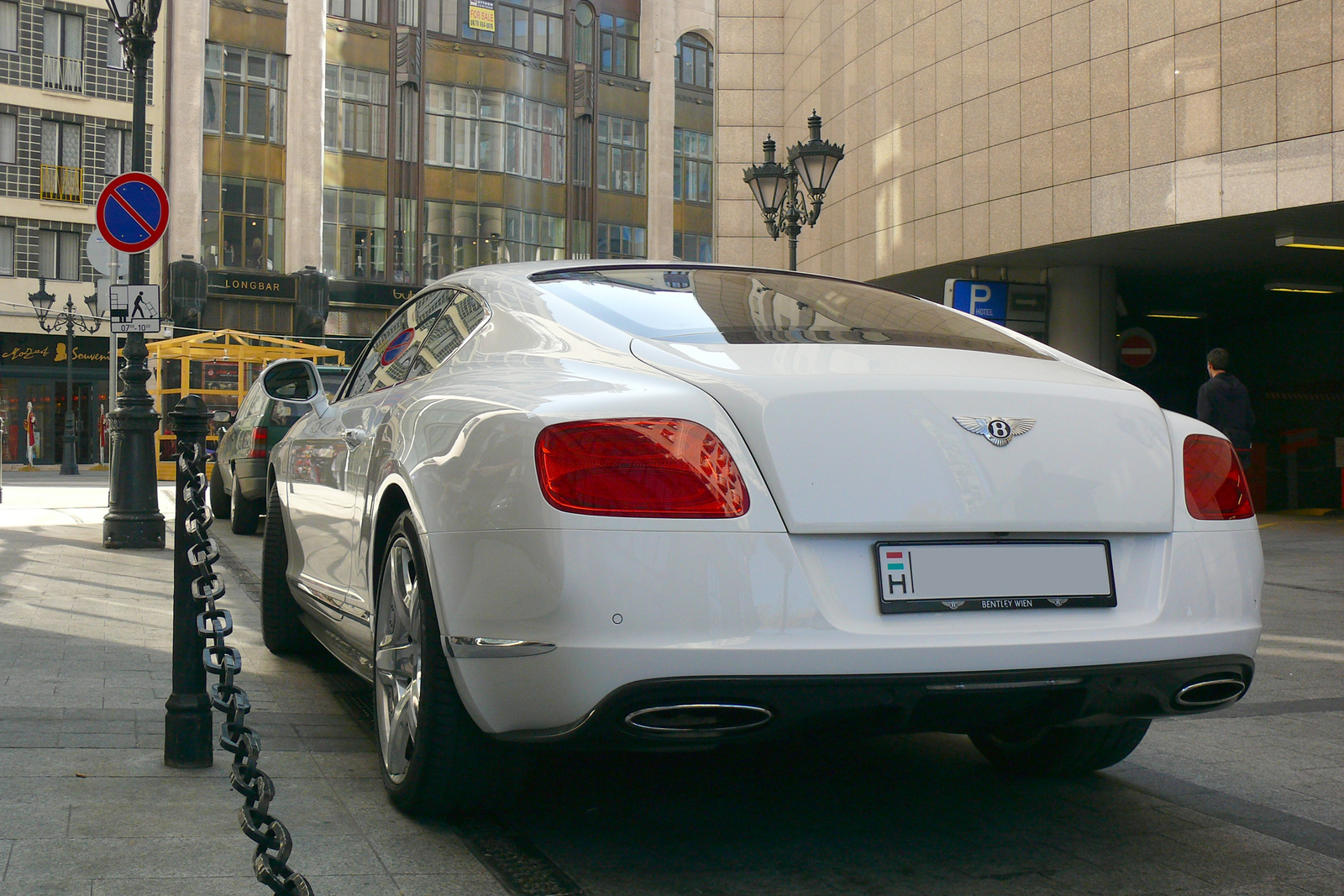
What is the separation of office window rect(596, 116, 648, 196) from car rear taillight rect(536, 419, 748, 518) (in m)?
42.9

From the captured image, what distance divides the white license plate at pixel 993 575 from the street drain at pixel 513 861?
92 cm

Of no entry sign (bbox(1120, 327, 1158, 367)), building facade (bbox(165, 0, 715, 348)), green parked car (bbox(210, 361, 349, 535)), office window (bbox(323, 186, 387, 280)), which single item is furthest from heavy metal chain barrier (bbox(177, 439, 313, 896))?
office window (bbox(323, 186, 387, 280))

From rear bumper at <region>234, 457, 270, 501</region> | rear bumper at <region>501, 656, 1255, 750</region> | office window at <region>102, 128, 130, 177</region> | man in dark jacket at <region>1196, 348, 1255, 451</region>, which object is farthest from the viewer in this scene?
office window at <region>102, 128, 130, 177</region>

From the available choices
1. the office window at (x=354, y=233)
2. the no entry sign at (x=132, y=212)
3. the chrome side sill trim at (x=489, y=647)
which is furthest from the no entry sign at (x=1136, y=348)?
the office window at (x=354, y=233)

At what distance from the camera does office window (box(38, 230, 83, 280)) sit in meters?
36.5

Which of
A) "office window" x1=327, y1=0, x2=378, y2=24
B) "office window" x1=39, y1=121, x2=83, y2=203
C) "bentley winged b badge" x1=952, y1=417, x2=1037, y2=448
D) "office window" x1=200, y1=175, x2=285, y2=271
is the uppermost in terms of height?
"office window" x1=327, y1=0, x2=378, y2=24

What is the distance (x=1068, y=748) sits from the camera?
3.79 meters

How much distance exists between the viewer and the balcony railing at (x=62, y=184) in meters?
36.5

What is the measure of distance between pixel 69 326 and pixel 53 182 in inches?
230

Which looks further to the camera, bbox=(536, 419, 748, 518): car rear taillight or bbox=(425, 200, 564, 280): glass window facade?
bbox=(425, 200, 564, 280): glass window facade

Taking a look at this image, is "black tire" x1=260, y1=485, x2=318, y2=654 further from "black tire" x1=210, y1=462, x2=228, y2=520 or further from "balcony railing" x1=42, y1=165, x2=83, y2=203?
"balcony railing" x1=42, y1=165, x2=83, y2=203

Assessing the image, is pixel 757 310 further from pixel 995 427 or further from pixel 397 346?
pixel 397 346

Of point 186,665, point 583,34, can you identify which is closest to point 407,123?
point 583,34

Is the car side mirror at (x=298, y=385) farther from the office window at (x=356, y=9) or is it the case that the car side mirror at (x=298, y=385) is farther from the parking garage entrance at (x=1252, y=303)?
the office window at (x=356, y=9)
